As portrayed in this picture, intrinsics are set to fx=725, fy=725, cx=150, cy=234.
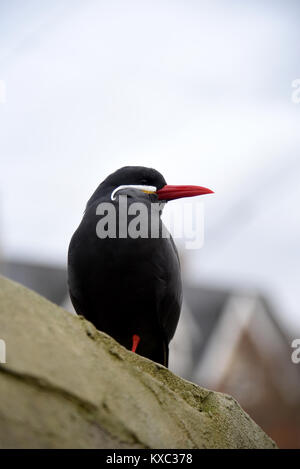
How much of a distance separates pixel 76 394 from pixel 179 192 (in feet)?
10.1

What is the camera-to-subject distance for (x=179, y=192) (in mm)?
6906

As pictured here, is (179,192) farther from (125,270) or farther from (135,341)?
(135,341)

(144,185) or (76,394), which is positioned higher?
(144,185)

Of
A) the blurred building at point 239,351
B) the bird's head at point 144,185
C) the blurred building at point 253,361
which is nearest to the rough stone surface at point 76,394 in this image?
the bird's head at point 144,185

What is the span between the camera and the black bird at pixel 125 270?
618cm

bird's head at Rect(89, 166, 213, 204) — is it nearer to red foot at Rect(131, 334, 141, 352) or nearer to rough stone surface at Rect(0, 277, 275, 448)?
red foot at Rect(131, 334, 141, 352)

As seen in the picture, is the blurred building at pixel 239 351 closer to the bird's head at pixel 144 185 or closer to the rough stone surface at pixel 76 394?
the bird's head at pixel 144 185

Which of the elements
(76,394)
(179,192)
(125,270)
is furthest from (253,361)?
(76,394)

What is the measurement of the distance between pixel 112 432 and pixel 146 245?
2.24 m

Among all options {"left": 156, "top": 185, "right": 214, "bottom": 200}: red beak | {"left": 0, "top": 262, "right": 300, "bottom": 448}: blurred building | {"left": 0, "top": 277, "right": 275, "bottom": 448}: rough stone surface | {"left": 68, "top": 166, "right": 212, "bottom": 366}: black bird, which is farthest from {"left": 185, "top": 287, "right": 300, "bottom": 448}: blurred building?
A: {"left": 0, "top": 277, "right": 275, "bottom": 448}: rough stone surface

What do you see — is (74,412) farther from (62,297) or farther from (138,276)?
(62,297)
